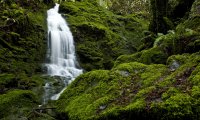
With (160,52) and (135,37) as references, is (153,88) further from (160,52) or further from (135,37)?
(135,37)

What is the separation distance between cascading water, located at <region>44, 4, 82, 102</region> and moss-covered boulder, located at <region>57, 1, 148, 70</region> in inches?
15.9

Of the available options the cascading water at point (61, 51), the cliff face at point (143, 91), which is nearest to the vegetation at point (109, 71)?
the cliff face at point (143, 91)

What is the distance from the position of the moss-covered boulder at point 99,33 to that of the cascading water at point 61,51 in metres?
0.40

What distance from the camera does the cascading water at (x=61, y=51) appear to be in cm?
1119

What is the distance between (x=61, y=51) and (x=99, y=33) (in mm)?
2728

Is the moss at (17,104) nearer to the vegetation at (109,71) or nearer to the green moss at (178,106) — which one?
the vegetation at (109,71)

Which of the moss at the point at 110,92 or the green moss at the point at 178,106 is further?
the moss at the point at 110,92

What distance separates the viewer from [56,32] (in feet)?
44.9

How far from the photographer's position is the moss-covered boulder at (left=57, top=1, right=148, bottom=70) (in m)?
13.3

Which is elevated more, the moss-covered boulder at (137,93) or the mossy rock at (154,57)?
the mossy rock at (154,57)

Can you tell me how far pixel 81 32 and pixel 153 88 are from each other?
1070 cm

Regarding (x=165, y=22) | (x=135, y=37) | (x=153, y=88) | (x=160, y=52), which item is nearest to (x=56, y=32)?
(x=135, y=37)

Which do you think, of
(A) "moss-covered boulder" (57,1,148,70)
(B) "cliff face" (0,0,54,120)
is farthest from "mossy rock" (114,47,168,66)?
(A) "moss-covered boulder" (57,1,148,70)

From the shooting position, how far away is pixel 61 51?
12.8 meters
